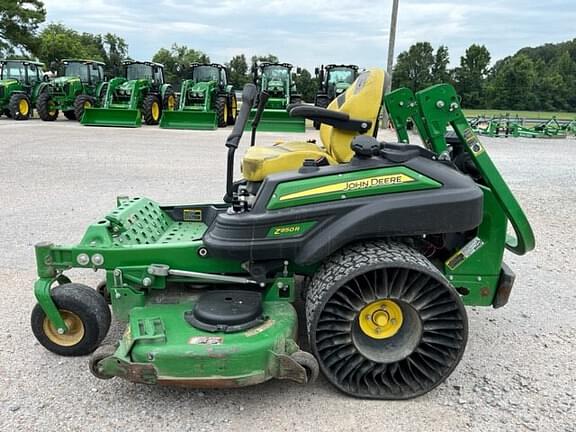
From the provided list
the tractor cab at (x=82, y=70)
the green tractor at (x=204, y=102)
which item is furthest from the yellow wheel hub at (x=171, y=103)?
the tractor cab at (x=82, y=70)

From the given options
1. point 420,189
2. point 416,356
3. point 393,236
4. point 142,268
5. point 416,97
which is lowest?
point 416,356

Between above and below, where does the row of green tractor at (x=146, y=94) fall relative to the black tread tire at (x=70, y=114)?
above

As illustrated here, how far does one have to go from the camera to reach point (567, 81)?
50344mm

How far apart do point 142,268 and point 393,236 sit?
1.42 m

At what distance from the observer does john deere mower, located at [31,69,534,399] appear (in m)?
2.62

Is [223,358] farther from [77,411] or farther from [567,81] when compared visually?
[567,81]

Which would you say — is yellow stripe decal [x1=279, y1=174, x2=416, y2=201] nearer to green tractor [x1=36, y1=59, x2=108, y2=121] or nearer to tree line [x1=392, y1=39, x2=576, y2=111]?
green tractor [x1=36, y1=59, x2=108, y2=121]

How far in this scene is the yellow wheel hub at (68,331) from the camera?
10.1ft

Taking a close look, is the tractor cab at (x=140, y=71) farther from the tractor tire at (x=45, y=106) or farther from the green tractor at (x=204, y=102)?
the tractor tire at (x=45, y=106)

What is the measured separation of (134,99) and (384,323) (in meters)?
16.3

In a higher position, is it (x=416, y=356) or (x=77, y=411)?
(x=416, y=356)

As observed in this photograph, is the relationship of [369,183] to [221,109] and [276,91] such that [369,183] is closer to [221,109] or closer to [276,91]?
[221,109]

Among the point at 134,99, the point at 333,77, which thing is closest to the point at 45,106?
the point at 134,99

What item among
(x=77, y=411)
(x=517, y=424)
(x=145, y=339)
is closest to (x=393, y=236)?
(x=517, y=424)
